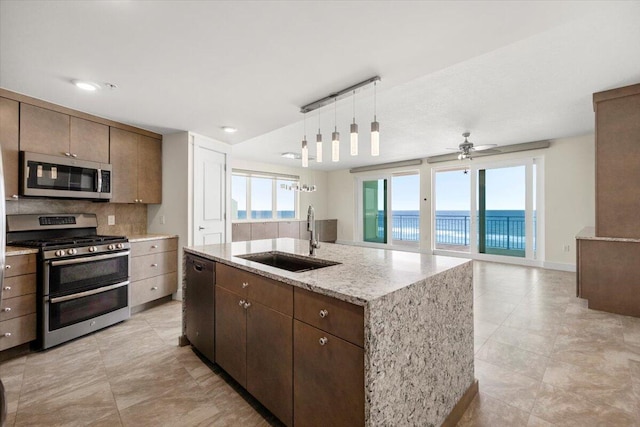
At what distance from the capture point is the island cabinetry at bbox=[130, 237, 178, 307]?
3.39 meters

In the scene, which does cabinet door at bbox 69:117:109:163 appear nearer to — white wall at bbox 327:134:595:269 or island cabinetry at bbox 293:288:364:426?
island cabinetry at bbox 293:288:364:426

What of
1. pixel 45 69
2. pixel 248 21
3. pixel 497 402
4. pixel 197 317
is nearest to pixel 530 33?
pixel 248 21

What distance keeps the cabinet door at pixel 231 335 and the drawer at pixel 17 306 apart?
1710mm

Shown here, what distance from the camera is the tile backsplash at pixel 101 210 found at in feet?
9.77

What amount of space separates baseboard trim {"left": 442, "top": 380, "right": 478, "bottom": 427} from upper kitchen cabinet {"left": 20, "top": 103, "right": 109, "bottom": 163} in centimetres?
394

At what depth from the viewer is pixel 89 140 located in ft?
10.6

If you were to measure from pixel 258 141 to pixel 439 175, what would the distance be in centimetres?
419

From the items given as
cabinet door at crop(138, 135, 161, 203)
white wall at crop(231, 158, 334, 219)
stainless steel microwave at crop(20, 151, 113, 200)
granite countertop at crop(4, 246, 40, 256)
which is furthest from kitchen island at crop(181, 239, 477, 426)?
white wall at crop(231, 158, 334, 219)

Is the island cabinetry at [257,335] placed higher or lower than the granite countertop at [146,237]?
lower

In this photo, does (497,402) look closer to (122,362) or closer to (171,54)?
(122,362)

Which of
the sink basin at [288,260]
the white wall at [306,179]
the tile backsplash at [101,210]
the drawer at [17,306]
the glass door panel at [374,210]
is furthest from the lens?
the glass door panel at [374,210]

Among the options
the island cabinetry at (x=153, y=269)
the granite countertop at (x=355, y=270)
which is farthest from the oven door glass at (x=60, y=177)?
the granite countertop at (x=355, y=270)

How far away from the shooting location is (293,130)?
4586mm

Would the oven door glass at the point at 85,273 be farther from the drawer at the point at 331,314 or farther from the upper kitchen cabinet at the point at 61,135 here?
the drawer at the point at 331,314
